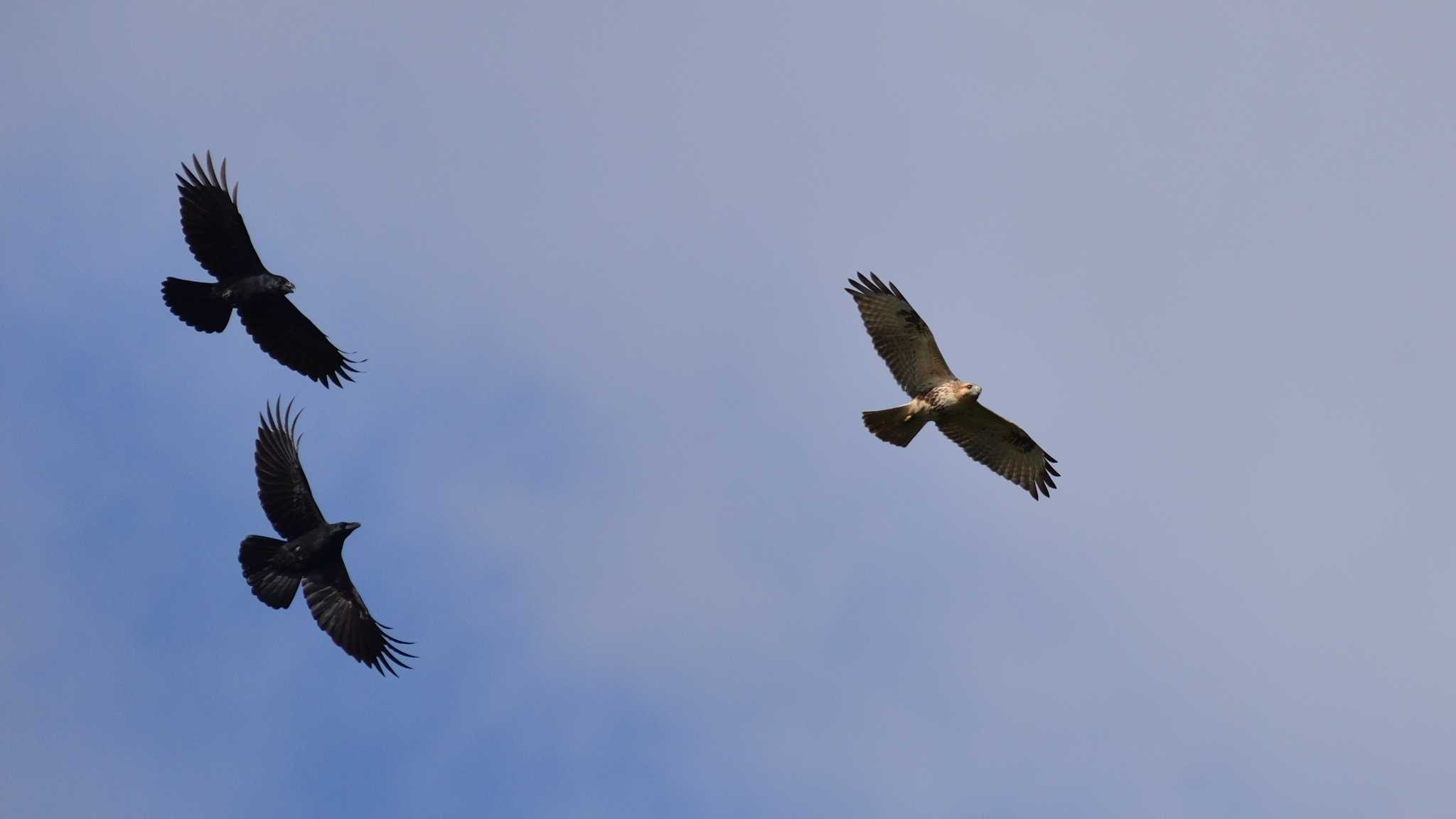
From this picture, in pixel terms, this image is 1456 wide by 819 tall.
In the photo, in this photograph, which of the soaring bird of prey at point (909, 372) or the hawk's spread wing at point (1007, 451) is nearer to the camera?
the soaring bird of prey at point (909, 372)

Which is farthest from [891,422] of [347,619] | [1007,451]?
[347,619]

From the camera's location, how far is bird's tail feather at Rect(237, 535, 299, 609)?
21.5 metres

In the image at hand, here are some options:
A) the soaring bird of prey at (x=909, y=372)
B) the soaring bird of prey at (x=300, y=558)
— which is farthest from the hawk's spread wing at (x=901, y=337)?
the soaring bird of prey at (x=300, y=558)

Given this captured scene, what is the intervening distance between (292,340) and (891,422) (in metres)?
8.53

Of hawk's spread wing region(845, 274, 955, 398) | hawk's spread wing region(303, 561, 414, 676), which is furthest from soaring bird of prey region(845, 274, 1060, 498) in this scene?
hawk's spread wing region(303, 561, 414, 676)

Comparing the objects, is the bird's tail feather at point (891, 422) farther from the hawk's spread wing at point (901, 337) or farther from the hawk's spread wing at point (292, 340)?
the hawk's spread wing at point (292, 340)

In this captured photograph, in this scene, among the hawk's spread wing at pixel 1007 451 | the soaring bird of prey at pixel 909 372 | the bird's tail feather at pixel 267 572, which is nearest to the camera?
the bird's tail feather at pixel 267 572

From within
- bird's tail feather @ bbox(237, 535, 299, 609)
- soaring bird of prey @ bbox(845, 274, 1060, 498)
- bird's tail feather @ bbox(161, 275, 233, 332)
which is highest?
soaring bird of prey @ bbox(845, 274, 1060, 498)

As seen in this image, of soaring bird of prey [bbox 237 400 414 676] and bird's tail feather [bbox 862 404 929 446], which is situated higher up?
bird's tail feather [bbox 862 404 929 446]

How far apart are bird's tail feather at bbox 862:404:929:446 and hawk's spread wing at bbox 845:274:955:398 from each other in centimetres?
33

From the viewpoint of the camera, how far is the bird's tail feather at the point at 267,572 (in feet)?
70.4

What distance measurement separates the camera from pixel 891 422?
74.5ft

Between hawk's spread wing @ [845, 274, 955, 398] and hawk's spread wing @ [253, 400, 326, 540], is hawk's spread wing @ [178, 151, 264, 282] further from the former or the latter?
hawk's spread wing @ [845, 274, 955, 398]

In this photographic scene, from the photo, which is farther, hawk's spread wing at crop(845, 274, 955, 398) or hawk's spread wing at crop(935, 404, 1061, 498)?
hawk's spread wing at crop(935, 404, 1061, 498)
